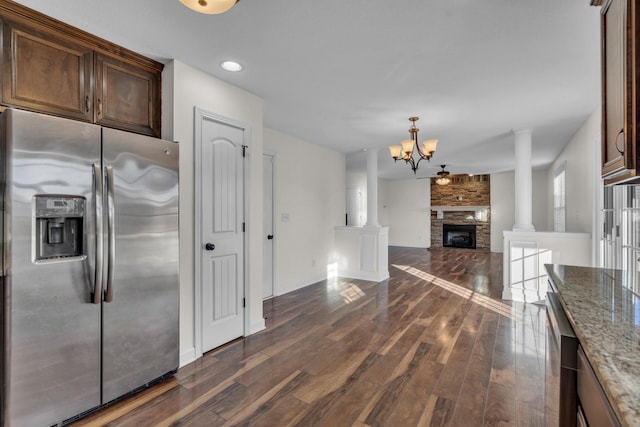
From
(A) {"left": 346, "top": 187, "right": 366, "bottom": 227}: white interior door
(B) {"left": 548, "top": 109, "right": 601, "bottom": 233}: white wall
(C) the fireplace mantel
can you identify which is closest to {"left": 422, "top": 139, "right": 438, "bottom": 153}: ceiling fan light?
(B) {"left": 548, "top": 109, "right": 601, "bottom": 233}: white wall

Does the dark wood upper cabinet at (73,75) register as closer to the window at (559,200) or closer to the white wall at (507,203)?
the window at (559,200)

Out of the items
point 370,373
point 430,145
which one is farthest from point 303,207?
point 370,373

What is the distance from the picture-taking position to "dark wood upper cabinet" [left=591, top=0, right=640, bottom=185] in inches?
46.3

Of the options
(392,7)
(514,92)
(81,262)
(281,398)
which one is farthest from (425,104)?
(81,262)

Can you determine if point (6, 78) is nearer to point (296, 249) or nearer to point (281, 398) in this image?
point (281, 398)

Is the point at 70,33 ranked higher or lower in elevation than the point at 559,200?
higher

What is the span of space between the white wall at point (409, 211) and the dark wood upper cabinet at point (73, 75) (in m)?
9.08

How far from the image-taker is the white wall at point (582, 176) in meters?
3.60

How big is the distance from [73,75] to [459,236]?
10.1 meters

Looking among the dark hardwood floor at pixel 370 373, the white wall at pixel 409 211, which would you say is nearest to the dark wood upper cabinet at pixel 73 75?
the dark hardwood floor at pixel 370 373

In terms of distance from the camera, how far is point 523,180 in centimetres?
439

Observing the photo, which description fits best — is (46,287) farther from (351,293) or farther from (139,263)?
(351,293)

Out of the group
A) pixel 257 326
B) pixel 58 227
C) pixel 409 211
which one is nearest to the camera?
pixel 58 227

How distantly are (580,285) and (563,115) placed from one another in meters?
3.06
